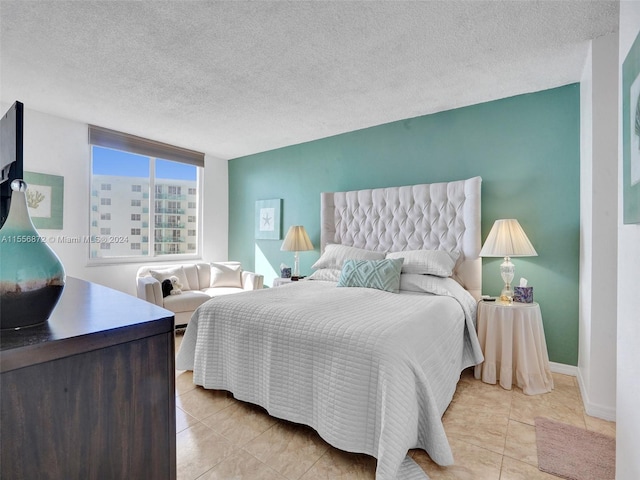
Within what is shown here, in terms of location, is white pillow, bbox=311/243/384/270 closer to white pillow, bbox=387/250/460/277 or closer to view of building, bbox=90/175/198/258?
white pillow, bbox=387/250/460/277

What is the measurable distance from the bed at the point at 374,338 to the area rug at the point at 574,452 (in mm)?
518

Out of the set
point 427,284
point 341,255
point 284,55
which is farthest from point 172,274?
point 427,284

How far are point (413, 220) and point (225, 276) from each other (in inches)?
104

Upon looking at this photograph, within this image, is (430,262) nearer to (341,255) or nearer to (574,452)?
(341,255)

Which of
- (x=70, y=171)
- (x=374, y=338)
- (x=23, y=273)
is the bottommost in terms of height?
(x=374, y=338)

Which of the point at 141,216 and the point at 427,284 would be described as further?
the point at 141,216

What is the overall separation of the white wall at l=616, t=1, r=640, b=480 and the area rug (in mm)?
381

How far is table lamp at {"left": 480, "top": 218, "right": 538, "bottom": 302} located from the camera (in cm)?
246

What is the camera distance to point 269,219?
469 centimetres

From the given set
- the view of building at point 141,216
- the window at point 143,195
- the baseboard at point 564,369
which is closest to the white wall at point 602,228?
the baseboard at point 564,369

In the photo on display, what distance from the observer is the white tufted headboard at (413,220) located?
2.92m

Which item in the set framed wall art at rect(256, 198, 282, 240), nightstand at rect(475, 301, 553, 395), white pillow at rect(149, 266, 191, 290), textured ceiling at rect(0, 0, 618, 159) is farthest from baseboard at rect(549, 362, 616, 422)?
white pillow at rect(149, 266, 191, 290)

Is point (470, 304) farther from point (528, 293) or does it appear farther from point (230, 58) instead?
point (230, 58)

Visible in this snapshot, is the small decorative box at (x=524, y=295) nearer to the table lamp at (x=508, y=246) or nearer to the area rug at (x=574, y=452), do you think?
the table lamp at (x=508, y=246)
